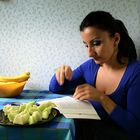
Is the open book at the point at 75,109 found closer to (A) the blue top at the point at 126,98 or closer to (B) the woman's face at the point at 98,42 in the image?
(A) the blue top at the point at 126,98

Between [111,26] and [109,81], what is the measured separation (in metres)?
0.26

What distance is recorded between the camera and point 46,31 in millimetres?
1660

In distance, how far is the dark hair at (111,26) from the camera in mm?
1176

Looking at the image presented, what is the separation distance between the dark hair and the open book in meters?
0.30

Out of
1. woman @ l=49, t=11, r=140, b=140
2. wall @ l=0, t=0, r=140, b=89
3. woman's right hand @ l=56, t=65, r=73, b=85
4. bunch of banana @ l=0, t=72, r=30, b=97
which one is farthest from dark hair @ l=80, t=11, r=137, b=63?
bunch of banana @ l=0, t=72, r=30, b=97

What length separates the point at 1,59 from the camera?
68.8 inches

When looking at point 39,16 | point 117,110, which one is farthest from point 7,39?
point 117,110

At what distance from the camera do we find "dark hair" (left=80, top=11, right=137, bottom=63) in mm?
1176

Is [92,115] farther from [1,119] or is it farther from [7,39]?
[7,39]

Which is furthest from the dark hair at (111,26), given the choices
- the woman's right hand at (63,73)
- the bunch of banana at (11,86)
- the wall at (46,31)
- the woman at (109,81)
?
the bunch of banana at (11,86)

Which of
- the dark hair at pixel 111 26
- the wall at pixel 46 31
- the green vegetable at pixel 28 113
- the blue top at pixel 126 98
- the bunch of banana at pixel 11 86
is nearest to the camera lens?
the green vegetable at pixel 28 113

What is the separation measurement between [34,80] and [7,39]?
318mm

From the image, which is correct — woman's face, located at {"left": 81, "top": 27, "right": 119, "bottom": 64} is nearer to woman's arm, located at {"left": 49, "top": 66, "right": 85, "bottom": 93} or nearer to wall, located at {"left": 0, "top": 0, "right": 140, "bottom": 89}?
woman's arm, located at {"left": 49, "top": 66, "right": 85, "bottom": 93}

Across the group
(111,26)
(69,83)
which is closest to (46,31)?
(69,83)
